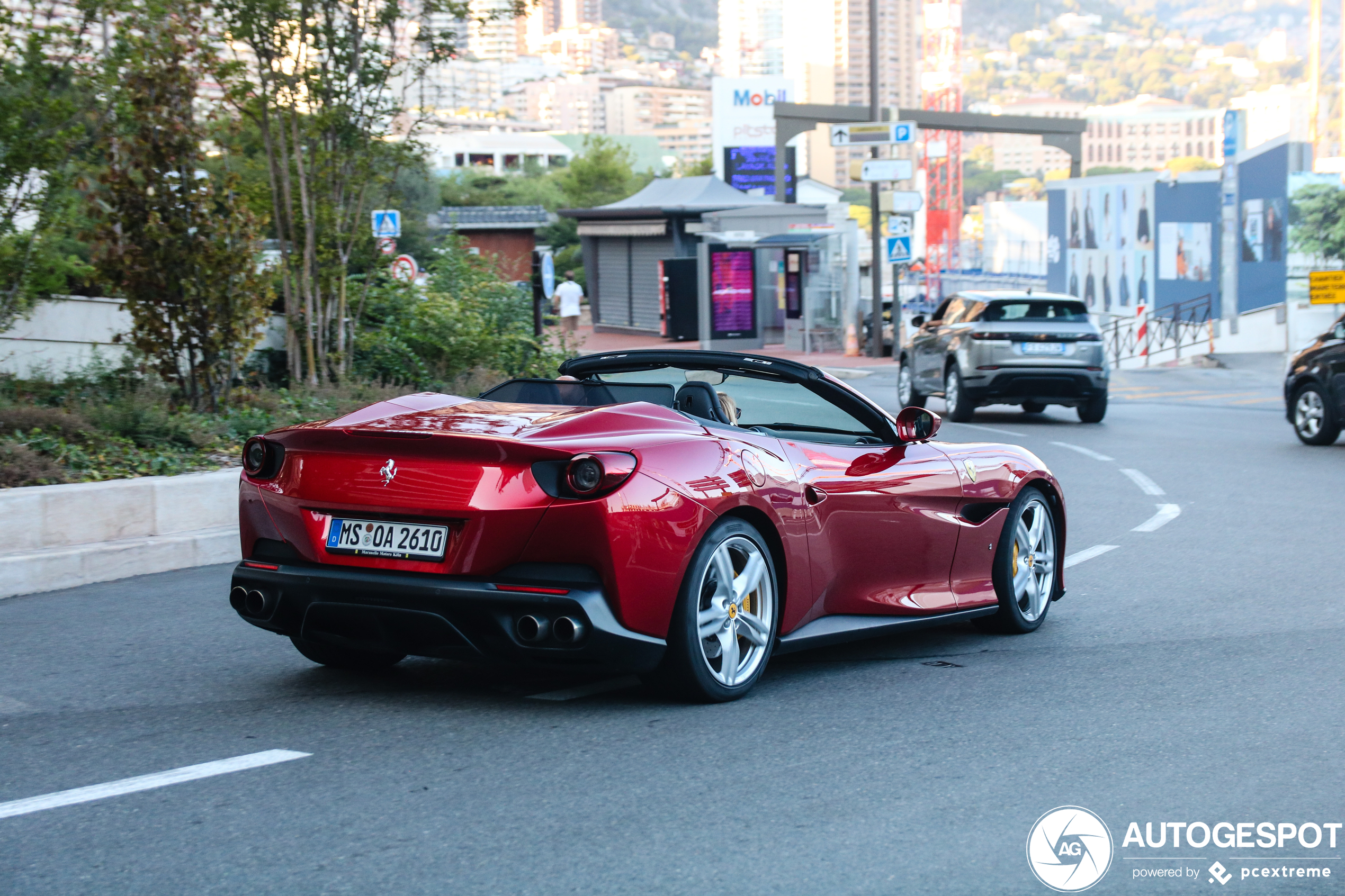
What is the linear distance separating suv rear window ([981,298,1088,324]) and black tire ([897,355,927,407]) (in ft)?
7.79

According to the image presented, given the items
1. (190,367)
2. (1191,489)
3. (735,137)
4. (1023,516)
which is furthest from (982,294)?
(735,137)

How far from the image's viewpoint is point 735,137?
322 ft

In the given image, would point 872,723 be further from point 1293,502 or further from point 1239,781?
point 1293,502

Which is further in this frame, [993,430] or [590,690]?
[993,430]

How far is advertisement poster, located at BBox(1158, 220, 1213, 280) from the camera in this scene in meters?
→ 53.8

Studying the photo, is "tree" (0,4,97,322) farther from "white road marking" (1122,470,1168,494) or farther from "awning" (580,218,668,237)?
"awning" (580,218,668,237)

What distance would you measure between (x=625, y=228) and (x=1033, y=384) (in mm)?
28189

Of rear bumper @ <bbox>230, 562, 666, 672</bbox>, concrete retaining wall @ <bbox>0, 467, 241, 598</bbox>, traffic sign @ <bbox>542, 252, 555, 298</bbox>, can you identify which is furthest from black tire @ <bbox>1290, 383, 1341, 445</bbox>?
rear bumper @ <bbox>230, 562, 666, 672</bbox>

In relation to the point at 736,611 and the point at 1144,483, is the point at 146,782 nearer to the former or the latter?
the point at 736,611

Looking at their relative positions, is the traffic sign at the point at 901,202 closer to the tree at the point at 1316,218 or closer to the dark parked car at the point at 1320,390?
the dark parked car at the point at 1320,390

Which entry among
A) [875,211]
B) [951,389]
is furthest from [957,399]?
[875,211]

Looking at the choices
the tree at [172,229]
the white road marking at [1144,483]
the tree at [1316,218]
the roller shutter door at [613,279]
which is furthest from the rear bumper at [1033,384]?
the tree at [1316,218]

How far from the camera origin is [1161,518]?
1112cm

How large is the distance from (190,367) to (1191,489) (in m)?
8.07
